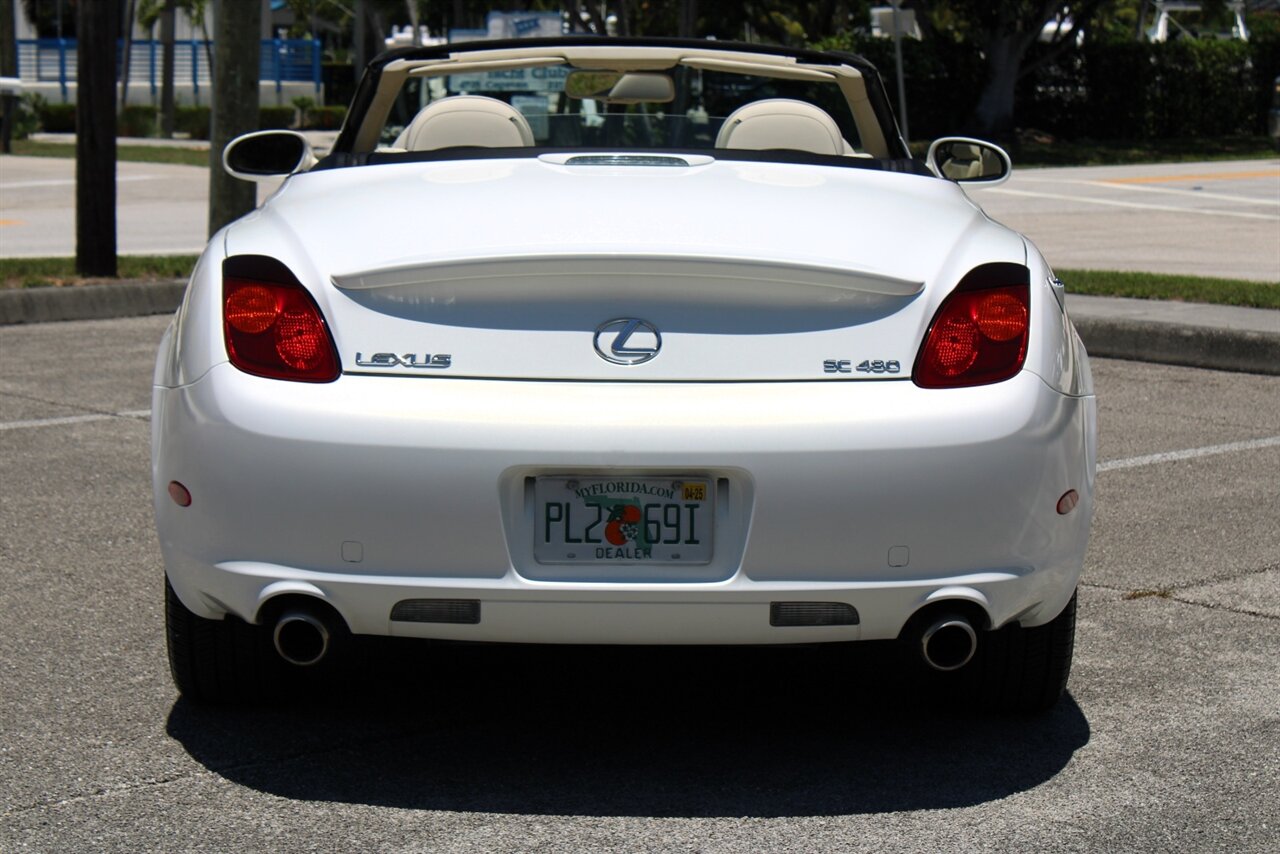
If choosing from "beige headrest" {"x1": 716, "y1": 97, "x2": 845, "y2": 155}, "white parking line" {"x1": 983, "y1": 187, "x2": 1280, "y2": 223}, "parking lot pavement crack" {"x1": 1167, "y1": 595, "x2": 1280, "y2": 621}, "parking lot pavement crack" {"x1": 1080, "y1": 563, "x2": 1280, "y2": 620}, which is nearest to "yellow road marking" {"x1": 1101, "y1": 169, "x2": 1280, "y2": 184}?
"white parking line" {"x1": 983, "y1": 187, "x2": 1280, "y2": 223}

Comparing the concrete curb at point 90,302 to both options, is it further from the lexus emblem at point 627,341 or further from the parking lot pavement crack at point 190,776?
the lexus emblem at point 627,341

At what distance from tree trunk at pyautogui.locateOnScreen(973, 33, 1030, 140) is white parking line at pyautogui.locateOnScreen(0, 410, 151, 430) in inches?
1161

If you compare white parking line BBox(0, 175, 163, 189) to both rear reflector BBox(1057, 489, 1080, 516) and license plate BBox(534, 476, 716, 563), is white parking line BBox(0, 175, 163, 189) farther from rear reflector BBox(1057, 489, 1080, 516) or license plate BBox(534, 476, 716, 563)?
rear reflector BBox(1057, 489, 1080, 516)

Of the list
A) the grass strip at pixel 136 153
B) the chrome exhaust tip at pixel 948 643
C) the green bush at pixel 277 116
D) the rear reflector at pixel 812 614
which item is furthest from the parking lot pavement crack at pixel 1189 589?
the green bush at pixel 277 116

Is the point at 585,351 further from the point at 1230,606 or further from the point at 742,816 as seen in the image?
the point at 1230,606

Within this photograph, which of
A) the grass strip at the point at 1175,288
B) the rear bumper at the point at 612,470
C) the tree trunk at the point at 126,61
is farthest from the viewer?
the tree trunk at the point at 126,61

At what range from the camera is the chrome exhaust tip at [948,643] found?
3.46 meters

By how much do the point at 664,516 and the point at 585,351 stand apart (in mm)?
333

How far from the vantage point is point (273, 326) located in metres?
3.43

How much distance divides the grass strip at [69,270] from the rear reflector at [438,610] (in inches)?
353

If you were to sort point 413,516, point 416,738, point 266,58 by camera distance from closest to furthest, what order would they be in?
point 413,516
point 416,738
point 266,58

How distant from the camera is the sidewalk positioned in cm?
968

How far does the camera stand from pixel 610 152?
168 inches

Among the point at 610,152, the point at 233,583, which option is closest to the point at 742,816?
the point at 233,583
